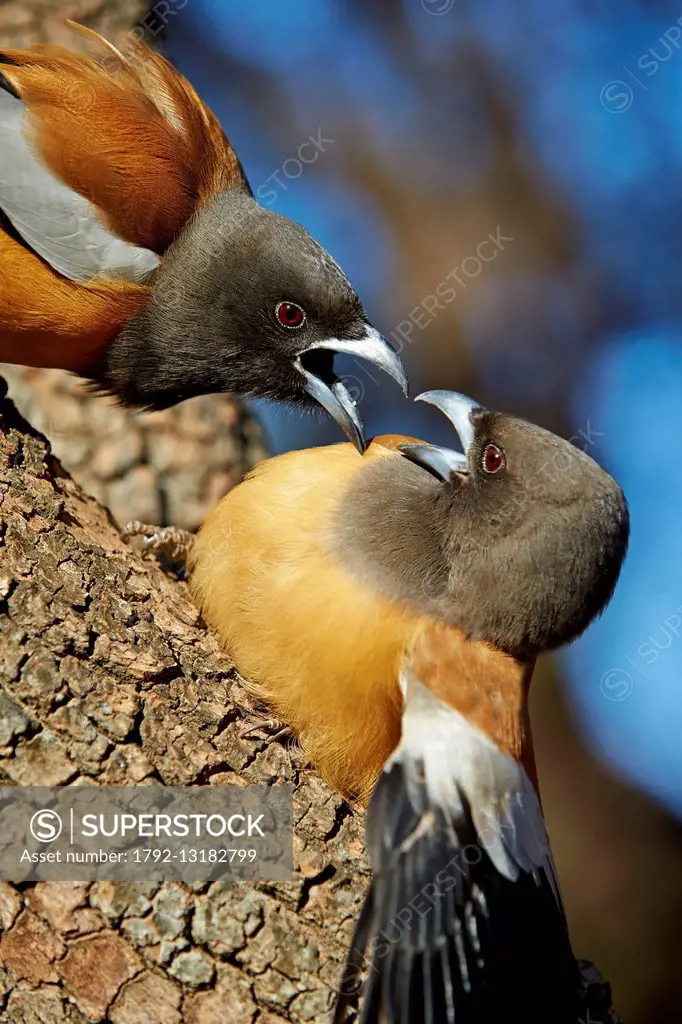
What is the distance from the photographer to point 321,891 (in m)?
3.59

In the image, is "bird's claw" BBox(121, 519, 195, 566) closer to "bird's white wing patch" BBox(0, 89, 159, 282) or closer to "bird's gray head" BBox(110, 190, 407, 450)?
"bird's gray head" BBox(110, 190, 407, 450)

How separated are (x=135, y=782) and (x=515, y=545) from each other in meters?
1.80

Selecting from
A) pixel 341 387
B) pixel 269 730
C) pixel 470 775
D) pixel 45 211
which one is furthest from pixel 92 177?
pixel 470 775

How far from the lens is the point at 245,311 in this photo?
4.96m

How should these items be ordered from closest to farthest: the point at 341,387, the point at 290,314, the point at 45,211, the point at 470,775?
the point at 470,775 < the point at 45,211 < the point at 290,314 < the point at 341,387

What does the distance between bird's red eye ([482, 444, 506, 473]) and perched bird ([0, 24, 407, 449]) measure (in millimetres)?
650

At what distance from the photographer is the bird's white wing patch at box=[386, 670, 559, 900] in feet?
12.1

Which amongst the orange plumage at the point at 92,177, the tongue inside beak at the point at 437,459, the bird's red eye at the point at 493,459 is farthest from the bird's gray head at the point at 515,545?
the orange plumage at the point at 92,177

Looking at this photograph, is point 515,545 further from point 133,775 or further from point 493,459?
point 133,775

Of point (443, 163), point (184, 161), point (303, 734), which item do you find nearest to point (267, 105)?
point (443, 163)

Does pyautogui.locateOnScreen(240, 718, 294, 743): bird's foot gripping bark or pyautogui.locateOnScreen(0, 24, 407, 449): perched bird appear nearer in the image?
pyautogui.locateOnScreen(240, 718, 294, 743): bird's foot gripping bark

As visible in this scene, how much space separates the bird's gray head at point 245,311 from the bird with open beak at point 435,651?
0.63 metres

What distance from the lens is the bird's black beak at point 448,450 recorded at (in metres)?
4.55

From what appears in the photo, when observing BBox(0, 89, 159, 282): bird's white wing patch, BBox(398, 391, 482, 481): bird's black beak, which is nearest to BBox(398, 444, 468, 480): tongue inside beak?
BBox(398, 391, 482, 481): bird's black beak
